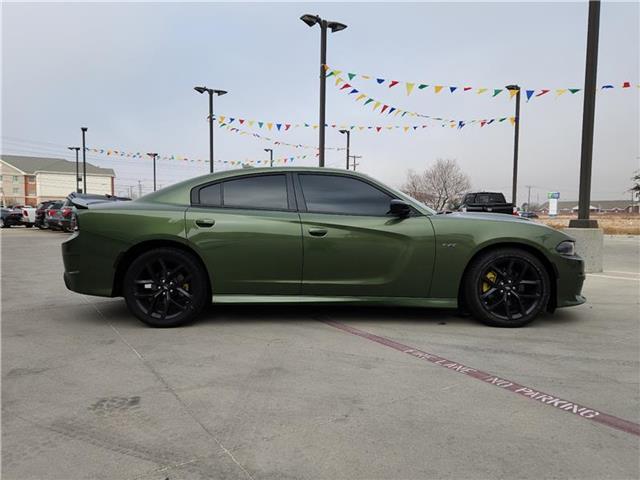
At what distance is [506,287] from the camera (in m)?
4.45

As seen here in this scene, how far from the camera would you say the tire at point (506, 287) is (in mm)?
4422

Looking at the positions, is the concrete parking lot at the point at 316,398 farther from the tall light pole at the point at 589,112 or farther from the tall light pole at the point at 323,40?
the tall light pole at the point at 323,40

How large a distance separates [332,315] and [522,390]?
228 centimetres

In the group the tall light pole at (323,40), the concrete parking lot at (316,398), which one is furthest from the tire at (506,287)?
the tall light pole at (323,40)

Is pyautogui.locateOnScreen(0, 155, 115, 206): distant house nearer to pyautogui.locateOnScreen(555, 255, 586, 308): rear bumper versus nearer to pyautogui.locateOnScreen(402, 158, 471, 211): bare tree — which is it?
pyautogui.locateOnScreen(402, 158, 471, 211): bare tree

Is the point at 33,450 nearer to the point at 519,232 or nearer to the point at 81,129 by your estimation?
the point at 519,232

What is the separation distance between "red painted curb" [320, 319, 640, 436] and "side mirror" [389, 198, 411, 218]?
3.82 feet

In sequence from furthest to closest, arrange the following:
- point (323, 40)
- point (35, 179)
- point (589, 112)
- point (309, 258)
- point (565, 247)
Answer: point (35, 179)
point (323, 40)
point (589, 112)
point (565, 247)
point (309, 258)

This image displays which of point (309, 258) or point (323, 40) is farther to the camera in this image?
point (323, 40)

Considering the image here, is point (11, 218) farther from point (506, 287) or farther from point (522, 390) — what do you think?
point (522, 390)

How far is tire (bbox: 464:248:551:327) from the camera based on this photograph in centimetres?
442

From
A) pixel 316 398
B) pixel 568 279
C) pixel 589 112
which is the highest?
pixel 589 112

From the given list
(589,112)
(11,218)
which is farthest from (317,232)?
(11,218)

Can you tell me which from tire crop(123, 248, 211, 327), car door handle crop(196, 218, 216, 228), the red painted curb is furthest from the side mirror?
tire crop(123, 248, 211, 327)
